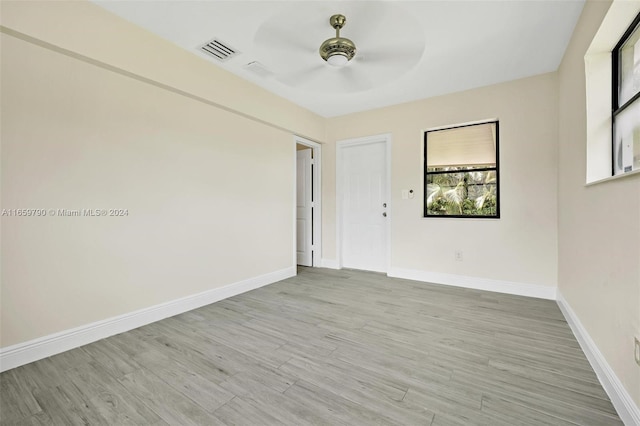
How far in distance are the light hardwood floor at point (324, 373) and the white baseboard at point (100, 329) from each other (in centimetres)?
8

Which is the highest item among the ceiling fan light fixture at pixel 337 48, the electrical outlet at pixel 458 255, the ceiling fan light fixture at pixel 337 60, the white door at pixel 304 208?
the ceiling fan light fixture at pixel 337 48

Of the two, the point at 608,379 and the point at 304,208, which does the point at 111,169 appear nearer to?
the point at 304,208

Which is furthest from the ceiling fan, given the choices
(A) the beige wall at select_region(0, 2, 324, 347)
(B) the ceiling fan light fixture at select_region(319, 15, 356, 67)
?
(A) the beige wall at select_region(0, 2, 324, 347)

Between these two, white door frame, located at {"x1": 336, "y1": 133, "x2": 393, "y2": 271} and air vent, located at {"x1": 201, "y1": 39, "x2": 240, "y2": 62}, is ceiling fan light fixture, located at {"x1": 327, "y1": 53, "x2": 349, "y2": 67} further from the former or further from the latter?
white door frame, located at {"x1": 336, "y1": 133, "x2": 393, "y2": 271}

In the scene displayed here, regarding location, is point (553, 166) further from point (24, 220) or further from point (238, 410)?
point (24, 220)

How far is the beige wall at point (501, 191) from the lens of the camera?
3.12 m

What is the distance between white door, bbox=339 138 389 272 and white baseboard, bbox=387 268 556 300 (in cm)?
48

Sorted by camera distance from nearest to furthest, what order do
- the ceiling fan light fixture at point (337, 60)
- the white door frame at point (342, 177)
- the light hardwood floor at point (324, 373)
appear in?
the light hardwood floor at point (324, 373) → the ceiling fan light fixture at point (337, 60) → the white door frame at point (342, 177)

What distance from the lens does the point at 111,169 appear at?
227cm

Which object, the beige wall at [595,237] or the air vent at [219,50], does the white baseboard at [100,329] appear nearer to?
the air vent at [219,50]

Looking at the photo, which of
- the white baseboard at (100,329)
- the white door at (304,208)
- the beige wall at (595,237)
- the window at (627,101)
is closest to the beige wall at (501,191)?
the beige wall at (595,237)

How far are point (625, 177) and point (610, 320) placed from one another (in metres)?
0.82

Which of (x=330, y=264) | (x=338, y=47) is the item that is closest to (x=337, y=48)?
(x=338, y=47)

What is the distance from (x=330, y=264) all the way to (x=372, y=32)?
3612 millimetres
